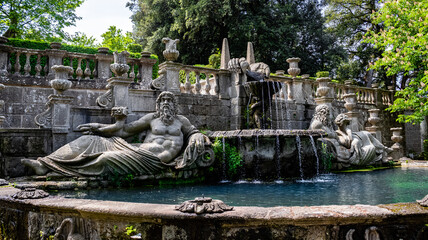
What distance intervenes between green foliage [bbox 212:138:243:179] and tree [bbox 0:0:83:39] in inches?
576

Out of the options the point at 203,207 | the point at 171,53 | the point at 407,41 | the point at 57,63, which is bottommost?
the point at 203,207

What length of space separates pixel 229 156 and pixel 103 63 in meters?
6.69

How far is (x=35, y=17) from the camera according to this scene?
18750 millimetres

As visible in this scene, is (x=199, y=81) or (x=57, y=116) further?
(x=199, y=81)

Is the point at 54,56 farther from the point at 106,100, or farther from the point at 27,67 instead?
the point at 106,100

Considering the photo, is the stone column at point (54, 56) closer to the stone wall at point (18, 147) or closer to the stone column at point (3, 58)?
the stone column at point (3, 58)

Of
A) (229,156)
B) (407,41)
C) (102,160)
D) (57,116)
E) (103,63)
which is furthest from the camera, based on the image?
(103,63)

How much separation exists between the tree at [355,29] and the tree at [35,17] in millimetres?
18326

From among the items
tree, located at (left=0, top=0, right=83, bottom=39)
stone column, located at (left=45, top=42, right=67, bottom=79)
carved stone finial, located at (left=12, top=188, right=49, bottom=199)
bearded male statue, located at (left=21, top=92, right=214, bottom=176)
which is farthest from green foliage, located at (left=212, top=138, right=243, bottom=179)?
tree, located at (left=0, top=0, right=83, bottom=39)

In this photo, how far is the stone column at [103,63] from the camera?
12109 millimetres

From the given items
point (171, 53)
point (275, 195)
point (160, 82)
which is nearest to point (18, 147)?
point (160, 82)

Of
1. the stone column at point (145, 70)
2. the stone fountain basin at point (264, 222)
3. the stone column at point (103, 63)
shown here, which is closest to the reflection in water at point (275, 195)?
the stone fountain basin at point (264, 222)

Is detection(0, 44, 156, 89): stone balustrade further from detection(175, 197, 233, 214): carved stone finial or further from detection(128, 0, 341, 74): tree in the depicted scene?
detection(128, 0, 341, 74): tree

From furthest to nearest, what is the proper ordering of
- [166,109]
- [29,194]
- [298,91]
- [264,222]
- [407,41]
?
[298,91], [407,41], [166,109], [29,194], [264,222]
